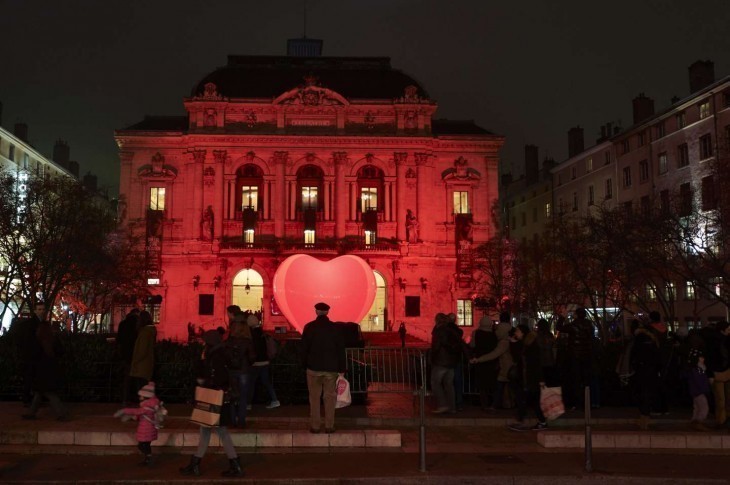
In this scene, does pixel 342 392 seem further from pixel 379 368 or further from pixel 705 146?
pixel 705 146

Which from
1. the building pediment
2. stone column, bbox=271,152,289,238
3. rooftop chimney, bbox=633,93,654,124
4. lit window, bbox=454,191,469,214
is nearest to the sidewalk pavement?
stone column, bbox=271,152,289,238

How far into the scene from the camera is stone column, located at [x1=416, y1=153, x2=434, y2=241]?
2165 inches

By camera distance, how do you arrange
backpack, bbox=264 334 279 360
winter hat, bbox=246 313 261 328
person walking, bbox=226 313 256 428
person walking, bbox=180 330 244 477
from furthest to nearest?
backpack, bbox=264 334 279 360 < winter hat, bbox=246 313 261 328 < person walking, bbox=226 313 256 428 < person walking, bbox=180 330 244 477

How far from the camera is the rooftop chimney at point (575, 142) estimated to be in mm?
67438

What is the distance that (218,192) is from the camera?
54.4 metres

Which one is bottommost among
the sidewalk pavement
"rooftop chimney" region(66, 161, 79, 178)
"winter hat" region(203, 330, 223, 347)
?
the sidewalk pavement

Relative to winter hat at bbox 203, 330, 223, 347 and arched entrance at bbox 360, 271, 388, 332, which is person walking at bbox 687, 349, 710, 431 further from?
arched entrance at bbox 360, 271, 388, 332

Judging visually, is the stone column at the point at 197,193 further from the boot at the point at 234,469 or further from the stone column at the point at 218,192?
the boot at the point at 234,469

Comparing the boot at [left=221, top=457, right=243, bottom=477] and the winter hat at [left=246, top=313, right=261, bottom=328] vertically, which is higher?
the winter hat at [left=246, top=313, right=261, bottom=328]

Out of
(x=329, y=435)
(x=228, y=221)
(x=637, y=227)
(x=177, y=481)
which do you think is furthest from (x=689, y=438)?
(x=228, y=221)

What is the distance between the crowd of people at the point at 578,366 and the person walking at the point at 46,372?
24.1 feet

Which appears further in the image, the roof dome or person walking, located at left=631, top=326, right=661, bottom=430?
the roof dome

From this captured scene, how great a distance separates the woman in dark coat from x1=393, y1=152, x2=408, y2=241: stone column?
132 ft

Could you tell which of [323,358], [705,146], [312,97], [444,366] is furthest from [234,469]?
[312,97]
